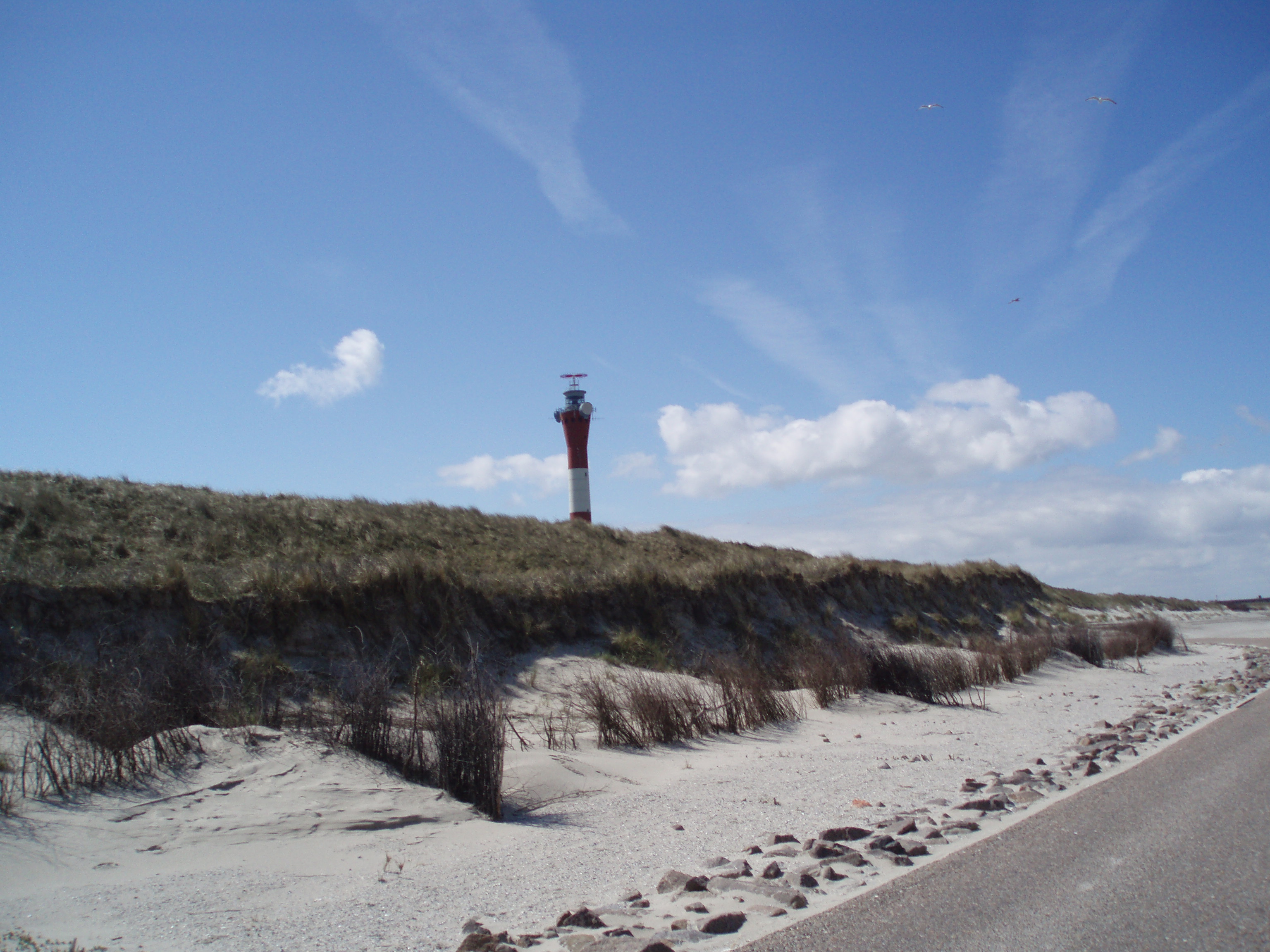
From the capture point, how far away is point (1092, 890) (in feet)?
12.9

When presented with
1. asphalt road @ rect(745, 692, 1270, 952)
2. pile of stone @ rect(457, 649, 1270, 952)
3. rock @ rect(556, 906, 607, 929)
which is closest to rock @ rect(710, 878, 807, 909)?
pile of stone @ rect(457, 649, 1270, 952)

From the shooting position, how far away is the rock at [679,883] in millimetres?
4305

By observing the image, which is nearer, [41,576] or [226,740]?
[226,740]

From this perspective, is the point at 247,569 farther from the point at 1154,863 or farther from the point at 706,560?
A: the point at 706,560

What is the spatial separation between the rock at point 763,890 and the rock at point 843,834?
99 cm

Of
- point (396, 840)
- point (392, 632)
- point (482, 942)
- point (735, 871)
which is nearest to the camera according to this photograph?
point (482, 942)

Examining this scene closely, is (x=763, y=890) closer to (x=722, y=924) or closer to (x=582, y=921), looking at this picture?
(x=722, y=924)

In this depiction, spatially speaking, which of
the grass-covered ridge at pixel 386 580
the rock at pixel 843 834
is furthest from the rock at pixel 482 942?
the grass-covered ridge at pixel 386 580

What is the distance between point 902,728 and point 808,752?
8.78ft

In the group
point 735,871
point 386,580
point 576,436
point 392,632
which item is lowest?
point 735,871

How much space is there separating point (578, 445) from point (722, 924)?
33942 mm

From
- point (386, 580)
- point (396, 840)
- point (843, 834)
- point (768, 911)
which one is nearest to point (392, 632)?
point (386, 580)

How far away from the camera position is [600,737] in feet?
30.2

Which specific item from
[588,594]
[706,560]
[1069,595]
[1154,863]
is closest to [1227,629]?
[1069,595]
